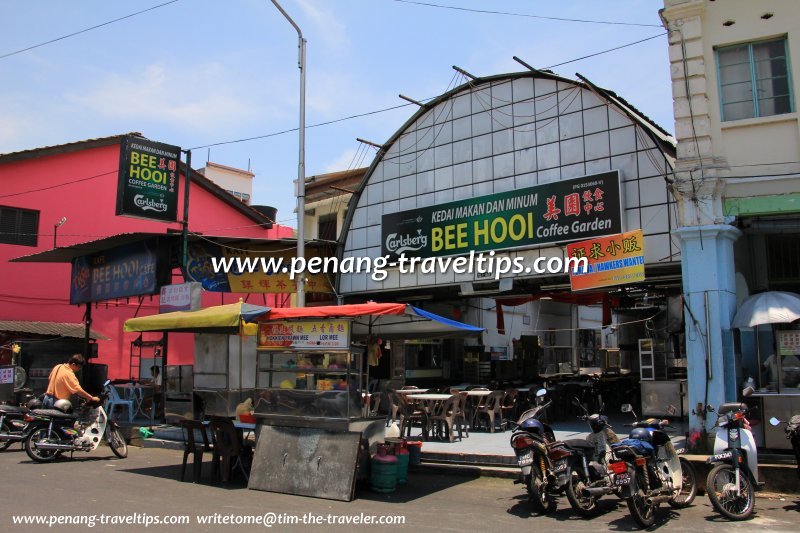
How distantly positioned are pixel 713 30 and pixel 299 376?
353 inches

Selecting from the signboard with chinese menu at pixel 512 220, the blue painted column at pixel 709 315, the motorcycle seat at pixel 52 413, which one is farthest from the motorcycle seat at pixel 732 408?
the motorcycle seat at pixel 52 413

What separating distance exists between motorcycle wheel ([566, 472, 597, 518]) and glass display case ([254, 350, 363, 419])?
3.23 meters

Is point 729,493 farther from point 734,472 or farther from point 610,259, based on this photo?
point 610,259

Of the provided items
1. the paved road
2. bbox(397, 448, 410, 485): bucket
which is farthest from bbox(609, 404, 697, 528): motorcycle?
bbox(397, 448, 410, 485): bucket

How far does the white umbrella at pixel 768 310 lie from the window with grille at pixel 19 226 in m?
20.6

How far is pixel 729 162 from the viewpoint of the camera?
10.7m

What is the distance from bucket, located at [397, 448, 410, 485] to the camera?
9.45 metres

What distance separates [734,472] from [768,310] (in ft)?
12.0

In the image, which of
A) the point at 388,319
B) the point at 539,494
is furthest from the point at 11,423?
the point at 539,494

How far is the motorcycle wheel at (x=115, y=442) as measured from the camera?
1233 cm

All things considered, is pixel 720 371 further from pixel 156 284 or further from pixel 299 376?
pixel 156 284

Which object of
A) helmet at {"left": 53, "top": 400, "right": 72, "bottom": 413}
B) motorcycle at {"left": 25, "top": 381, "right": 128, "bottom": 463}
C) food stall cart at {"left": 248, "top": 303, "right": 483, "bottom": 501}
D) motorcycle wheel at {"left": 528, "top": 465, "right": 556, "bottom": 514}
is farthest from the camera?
helmet at {"left": 53, "top": 400, "right": 72, "bottom": 413}

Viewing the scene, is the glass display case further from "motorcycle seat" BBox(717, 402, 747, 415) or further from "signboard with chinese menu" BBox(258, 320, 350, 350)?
"motorcycle seat" BBox(717, 402, 747, 415)

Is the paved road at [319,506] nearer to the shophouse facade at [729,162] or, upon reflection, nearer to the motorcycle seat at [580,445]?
the motorcycle seat at [580,445]
